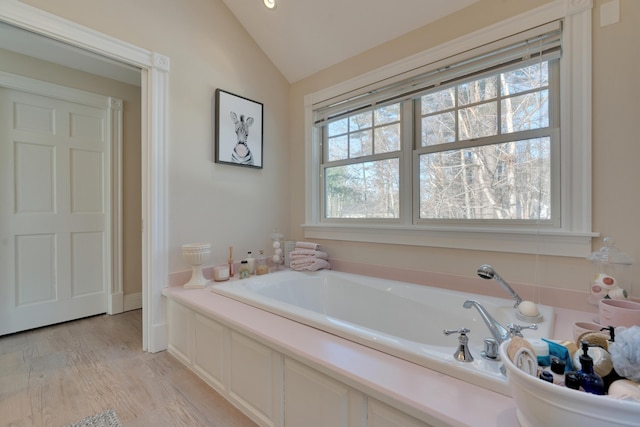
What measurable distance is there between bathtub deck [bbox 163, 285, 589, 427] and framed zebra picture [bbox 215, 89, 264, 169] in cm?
140

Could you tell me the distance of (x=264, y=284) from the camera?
210cm

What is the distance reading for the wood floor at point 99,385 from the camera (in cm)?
141

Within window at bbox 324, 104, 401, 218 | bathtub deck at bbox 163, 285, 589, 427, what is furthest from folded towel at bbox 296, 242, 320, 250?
bathtub deck at bbox 163, 285, 589, 427

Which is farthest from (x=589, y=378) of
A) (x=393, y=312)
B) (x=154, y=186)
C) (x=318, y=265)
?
(x=154, y=186)

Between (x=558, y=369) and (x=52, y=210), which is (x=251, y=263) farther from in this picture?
(x=558, y=369)

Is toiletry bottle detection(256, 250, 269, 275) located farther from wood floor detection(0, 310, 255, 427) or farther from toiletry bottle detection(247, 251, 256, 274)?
wood floor detection(0, 310, 255, 427)

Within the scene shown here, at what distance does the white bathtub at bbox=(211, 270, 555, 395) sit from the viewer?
1.02 m

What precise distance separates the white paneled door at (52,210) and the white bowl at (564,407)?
338 centimetres

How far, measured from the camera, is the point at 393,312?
6.18ft

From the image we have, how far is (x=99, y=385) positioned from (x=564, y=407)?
2159mm

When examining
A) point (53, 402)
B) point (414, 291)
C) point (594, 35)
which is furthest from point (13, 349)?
point (594, 35)

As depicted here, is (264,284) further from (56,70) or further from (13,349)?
(56,70)

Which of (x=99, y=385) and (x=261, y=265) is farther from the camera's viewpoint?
(x=261, y=265)

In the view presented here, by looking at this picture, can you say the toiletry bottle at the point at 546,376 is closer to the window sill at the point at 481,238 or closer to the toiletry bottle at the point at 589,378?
the toiletry bottle at the point at 589,378
